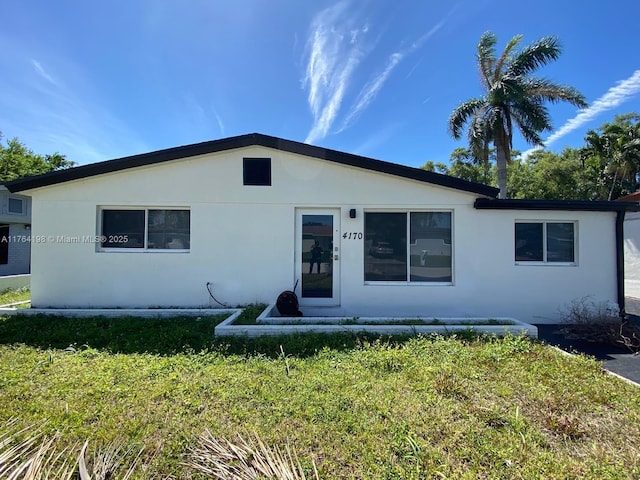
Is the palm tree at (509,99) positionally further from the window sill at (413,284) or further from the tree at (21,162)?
the tree at (21,162)

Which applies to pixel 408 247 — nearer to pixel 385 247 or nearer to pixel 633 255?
pixel 385 247

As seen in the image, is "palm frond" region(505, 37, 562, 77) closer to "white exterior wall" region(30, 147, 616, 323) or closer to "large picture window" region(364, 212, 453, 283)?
"white exterior wall" region(30, 147, 616, 323)

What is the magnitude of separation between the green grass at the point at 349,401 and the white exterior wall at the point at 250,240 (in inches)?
74.5

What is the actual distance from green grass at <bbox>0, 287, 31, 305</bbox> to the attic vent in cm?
695

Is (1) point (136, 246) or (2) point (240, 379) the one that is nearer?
(2) point (240, 379)

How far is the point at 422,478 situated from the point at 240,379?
2.26 metres

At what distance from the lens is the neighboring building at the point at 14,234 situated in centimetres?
1361

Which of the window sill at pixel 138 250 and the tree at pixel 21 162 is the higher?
the tree at pixel 21 162

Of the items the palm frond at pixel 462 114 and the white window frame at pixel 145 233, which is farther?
the palm frond at pixel 462 114

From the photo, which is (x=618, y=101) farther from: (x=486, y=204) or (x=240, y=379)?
(x=240, y=379)

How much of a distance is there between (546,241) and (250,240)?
265 inches

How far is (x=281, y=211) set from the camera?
6.84 metres

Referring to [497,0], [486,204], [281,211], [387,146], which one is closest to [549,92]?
[387,146]

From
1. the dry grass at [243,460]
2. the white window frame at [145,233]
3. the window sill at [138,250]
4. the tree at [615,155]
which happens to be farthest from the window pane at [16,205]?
the tree at [615,155]
